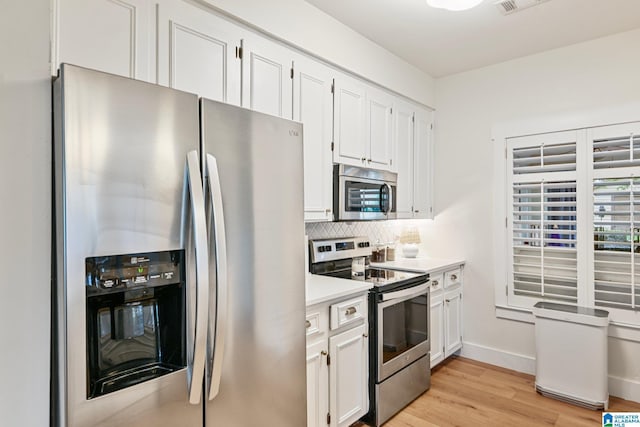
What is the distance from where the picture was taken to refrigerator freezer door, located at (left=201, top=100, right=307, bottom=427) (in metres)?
1.35

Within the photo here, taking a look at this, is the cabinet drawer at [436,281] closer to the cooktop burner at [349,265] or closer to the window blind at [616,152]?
the cooktop burner at [349,265]

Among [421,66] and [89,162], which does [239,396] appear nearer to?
[89,162]

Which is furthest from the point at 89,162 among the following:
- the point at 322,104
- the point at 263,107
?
the point at 322,104

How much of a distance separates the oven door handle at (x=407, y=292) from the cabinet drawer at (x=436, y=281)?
269mm

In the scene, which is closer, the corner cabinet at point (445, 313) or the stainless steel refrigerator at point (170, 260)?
the stainless steel refrigerator at point (170, 260)

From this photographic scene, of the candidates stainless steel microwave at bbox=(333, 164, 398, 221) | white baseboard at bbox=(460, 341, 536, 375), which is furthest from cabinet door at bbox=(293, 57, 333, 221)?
white baseboard at bbox=(460, 341, 536, 375)

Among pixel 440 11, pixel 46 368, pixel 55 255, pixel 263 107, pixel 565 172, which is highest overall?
pixel 440 11

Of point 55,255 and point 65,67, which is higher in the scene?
point 65,67

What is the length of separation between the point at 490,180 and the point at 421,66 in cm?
123

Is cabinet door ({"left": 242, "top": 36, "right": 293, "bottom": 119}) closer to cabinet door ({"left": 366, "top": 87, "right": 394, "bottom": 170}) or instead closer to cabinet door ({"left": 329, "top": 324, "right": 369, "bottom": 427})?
cabinet door ({"left": 366, "top": 87, "right": 394, "bottom": 170})

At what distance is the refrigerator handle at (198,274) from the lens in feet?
3.93

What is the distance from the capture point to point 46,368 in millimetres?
853

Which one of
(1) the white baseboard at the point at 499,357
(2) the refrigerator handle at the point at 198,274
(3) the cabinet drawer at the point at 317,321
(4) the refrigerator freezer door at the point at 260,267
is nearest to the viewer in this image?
(2) the refrigerator handle at the point at 198,274

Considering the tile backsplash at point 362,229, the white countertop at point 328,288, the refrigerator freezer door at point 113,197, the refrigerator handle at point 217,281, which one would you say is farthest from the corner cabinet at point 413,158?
the refrigerator freezer door at point 113,197
